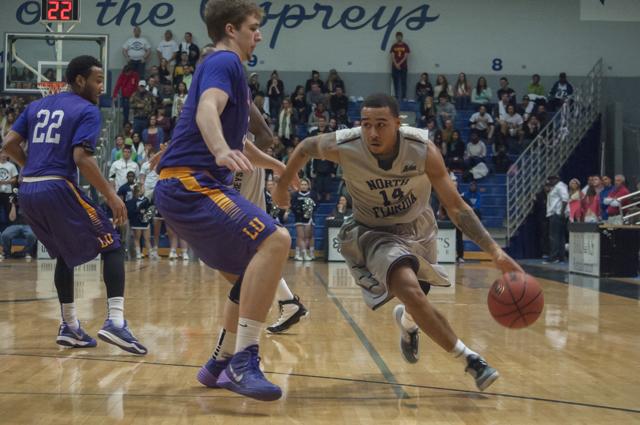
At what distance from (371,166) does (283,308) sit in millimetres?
2155

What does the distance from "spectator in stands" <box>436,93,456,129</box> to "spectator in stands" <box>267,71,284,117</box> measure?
4.37 meters

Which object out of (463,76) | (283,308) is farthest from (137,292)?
(463,76)

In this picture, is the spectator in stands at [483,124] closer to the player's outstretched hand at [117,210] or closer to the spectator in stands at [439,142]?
the spectator in stands at [439,142]

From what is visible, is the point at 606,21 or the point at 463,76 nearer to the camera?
the point at 463,76

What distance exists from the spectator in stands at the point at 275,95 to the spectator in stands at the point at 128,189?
584 cm

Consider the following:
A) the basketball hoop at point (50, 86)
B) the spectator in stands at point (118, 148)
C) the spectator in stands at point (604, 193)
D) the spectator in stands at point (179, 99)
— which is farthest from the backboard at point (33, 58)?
the spectator in stands at point (604, 193)

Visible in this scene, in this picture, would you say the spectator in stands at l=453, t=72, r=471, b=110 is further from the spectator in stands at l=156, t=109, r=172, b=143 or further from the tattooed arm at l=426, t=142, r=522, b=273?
the tattooed arm at l=426, t=142, r=522, b=273

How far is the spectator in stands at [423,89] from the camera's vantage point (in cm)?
2494

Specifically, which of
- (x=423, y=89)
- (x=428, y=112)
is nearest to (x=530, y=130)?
(x=428, y=112)

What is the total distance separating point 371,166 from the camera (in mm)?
4949

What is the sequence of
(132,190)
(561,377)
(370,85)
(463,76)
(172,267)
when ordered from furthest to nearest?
(370,85) < (463,76) < (132,190) < (172,267) < (561,377)

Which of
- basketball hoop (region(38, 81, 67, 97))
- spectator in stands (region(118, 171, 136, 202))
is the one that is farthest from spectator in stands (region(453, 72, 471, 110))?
basketball hoop (region(38, 81, 67, 97))

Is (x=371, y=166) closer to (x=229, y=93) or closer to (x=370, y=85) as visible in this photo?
(x=229, y=93)

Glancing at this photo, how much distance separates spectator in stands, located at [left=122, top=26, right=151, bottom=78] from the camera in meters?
26.0
